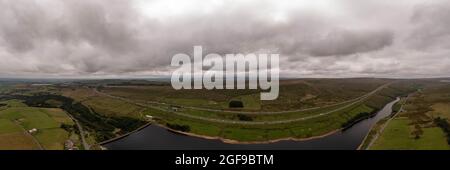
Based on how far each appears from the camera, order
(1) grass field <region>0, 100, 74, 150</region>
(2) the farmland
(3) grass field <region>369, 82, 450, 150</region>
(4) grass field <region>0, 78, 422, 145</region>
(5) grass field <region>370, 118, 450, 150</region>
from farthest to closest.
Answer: (4) grass field <region>0, 78, 422, 145</region>
(2) the farmland
(1) grass field <region>0, 100, 74, 150</region>
(3) grass field <region>369, 82, 450, 150</region>
(5) grass field <region>370, 118, 450, 150</region>

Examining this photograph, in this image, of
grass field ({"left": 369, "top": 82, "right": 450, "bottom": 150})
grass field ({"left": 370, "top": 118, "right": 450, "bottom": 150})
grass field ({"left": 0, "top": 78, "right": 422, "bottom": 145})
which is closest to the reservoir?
grass field ({"left": 0, "top": 78, "right": 422, "bottom": 145})

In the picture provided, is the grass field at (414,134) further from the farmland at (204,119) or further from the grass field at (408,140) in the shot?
the farmland at (204,119)

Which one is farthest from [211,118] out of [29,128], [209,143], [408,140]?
[408,140]

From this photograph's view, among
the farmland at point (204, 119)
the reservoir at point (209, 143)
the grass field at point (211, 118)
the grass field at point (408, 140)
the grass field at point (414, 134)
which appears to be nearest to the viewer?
the grass field at point (408, 140)

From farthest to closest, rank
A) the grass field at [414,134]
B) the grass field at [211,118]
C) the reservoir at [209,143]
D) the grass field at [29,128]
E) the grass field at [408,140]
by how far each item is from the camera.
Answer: the grass field at [211,118] → the reservoir at [209,143] → the grass field at [29,128] → the grass field at [414,134] → the grass field at [408,140]

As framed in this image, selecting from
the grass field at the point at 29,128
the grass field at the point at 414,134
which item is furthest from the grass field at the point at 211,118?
the grass field at the point at 414,134

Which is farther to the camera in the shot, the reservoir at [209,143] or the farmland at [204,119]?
the farmland at [204,119]

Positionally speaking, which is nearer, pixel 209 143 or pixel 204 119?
pixel 209 143

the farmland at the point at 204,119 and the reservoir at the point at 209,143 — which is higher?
the farmland at the point at 204,119

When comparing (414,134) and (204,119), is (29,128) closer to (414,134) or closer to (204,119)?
(204,119)

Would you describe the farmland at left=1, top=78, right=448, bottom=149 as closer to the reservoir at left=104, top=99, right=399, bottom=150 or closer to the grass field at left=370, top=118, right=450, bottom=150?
the grass field at left=370, top=118, right=450, bottom=150
